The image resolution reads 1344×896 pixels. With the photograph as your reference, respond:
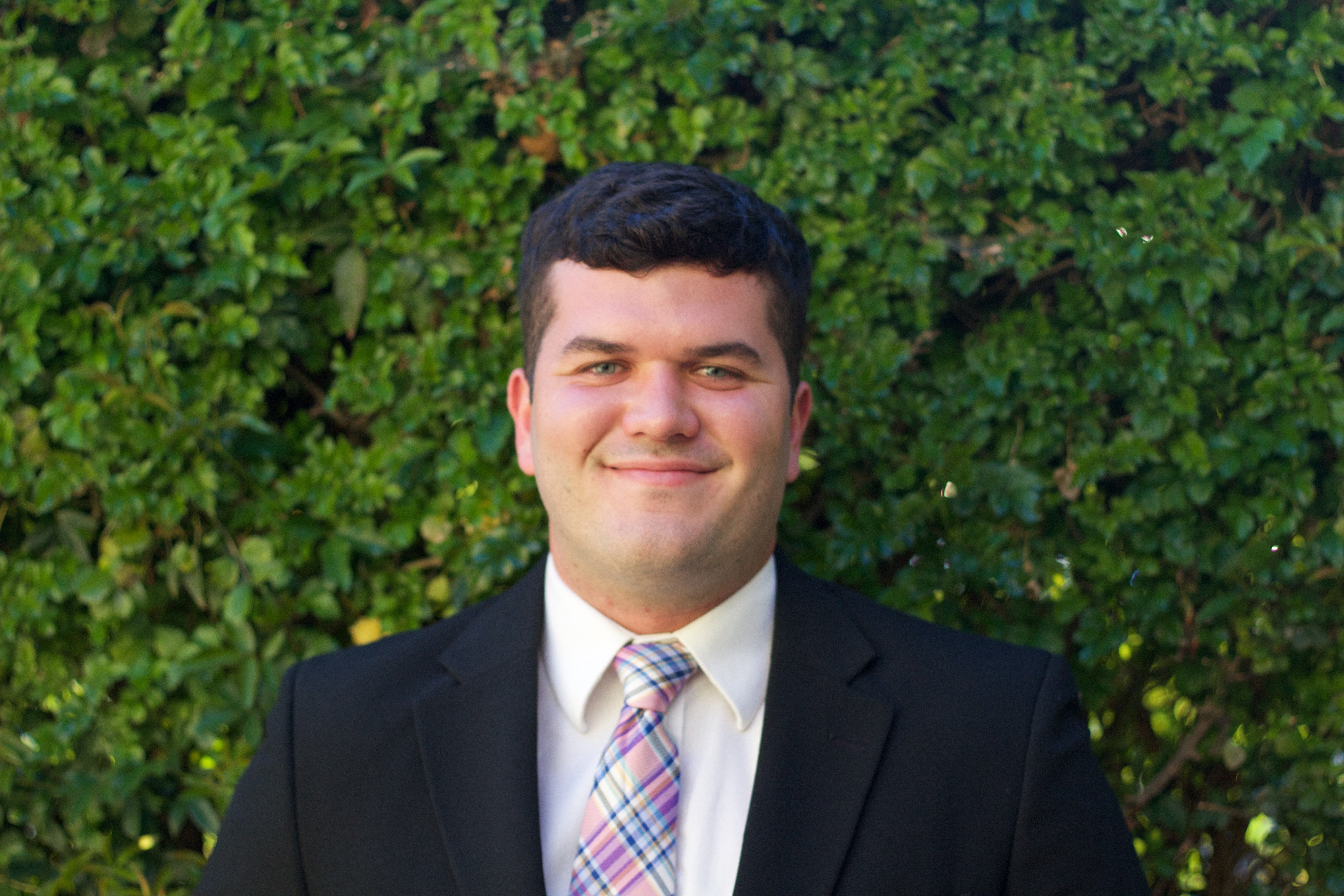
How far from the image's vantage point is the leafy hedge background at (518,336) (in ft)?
7.64

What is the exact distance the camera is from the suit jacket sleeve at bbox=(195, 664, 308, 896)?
6.27ft

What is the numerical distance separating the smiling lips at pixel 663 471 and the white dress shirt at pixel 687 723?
0.94 feet

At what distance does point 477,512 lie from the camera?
2.39m

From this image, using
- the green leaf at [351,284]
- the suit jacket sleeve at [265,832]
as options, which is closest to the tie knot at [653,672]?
the suit jacket sleeve at [265,832]

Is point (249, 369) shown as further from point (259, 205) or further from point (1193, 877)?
point (1193, 877)

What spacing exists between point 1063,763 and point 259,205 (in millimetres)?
2040

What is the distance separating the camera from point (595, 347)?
6.11 feet

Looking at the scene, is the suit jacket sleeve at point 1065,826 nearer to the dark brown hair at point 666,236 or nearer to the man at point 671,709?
the man at point 671,709

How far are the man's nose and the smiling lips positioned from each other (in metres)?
0.04

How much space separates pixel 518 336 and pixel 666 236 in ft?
2.25

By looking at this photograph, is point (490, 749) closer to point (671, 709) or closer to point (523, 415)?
point (671, 709)

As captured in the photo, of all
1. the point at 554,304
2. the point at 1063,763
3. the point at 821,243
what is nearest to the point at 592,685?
the point at 554,304

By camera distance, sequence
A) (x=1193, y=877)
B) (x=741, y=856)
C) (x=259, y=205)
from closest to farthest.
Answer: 1. (x=741, y=856)
2. (x=259, y=205)
3. (x=1193, y=877)

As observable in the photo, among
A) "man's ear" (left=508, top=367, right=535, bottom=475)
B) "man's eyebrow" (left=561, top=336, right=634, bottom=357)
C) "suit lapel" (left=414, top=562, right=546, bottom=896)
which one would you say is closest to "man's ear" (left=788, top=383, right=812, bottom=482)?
"man's ear" (left=508, top=367, right=535, bottom=475)
